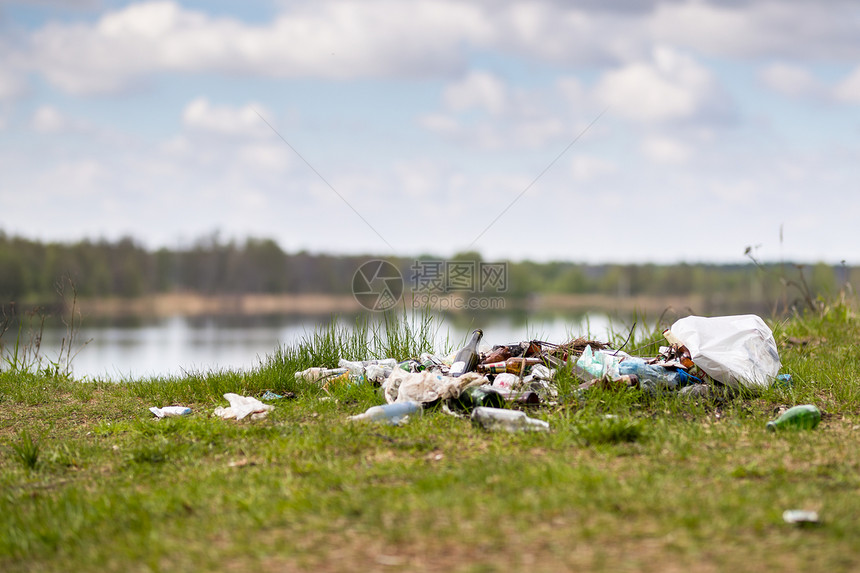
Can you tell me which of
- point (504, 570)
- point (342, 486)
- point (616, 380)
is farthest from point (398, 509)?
point (616, 380)

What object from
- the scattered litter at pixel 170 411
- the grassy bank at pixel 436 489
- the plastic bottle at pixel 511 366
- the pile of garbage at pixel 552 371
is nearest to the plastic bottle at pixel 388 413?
the pile of garbage at pixel 552 371

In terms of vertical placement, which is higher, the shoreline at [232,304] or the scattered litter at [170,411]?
the scattered litter at [170,411]

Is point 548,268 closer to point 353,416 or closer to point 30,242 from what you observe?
point 30,242

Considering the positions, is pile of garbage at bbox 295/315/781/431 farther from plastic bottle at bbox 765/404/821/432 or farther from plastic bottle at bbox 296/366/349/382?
plastic bottle at bbox 765/404/821/432

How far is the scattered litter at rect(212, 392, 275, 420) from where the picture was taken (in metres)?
5.45

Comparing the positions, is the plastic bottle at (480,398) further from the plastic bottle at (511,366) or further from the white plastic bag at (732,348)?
the white plastic bag at (732,348)

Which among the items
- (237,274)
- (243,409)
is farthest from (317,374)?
(237,274)

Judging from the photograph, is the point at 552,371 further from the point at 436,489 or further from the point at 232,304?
the point at 232,304

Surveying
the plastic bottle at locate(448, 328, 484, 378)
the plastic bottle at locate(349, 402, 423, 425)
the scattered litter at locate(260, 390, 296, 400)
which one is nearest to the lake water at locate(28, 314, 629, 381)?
the scattered litter at locate(260, 390, 296, 400)

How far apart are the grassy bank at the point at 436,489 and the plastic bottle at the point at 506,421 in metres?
0.10

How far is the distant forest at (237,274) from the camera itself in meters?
63.9

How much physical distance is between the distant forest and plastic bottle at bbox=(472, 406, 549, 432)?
52817 mm

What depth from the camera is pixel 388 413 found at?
16.6ft

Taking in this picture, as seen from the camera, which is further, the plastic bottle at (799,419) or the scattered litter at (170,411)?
the scattered litter at (170,411)
